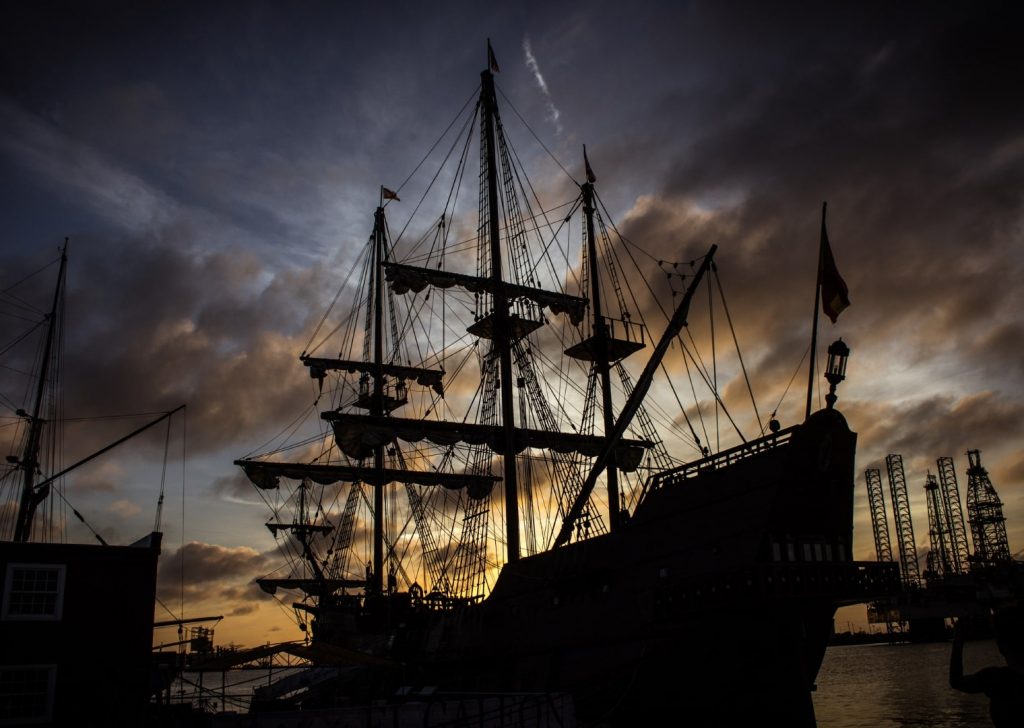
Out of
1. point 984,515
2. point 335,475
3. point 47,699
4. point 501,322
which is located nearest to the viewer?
point 47,699

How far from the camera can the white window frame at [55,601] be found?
19120 mm

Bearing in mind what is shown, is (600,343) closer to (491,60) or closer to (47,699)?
(491,60)

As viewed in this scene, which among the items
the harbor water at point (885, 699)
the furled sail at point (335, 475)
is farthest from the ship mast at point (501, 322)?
the furled sail at point (335, 475)

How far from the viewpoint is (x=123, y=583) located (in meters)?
20.6

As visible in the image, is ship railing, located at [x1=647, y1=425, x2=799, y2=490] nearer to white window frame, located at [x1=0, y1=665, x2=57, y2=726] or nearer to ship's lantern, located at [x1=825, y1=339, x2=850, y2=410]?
ship's lantern, located at [x1=825, y1=339, x2=850, y2=410]

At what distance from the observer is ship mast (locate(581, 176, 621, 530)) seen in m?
37.9

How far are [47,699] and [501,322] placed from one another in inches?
935

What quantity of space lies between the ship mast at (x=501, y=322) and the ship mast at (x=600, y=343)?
5.39m

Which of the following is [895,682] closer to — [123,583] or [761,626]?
[761,626]

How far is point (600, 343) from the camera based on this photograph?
40.8 m

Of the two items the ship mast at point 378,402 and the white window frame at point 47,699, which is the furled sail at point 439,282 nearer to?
the ship mast at point 378,402

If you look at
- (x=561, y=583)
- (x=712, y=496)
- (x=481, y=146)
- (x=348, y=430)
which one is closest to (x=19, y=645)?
(x=561, y=583)

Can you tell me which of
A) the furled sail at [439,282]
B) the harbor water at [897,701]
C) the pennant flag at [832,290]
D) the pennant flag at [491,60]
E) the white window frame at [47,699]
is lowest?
the harbor water at [897,701]

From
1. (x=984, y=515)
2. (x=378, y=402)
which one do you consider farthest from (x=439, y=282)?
(x=984, y=515)
